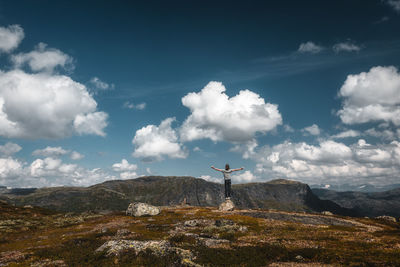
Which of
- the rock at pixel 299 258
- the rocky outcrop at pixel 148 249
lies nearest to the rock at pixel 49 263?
the rocky outcrop at pixel 148 249

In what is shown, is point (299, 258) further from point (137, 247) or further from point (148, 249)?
point (137, 247)

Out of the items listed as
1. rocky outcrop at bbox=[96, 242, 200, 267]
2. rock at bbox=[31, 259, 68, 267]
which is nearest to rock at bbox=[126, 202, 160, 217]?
rock at bbox=[31, 259, 68, 267]

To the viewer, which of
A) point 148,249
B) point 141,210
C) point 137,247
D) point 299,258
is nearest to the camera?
point 299,258

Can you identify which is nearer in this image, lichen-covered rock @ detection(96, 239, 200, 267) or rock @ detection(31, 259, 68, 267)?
lichen-covered rock @ detection(96, 239, 200, 267)

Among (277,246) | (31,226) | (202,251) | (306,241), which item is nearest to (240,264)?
(202,251)

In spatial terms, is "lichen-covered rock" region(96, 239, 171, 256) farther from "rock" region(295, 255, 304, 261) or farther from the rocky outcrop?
"rock" region(295, 255, 304, 261)

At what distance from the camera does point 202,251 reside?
25578 mm

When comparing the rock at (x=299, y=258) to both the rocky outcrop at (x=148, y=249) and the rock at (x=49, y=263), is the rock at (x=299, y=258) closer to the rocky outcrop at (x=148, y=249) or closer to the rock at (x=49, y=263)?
the rocky outcrop at (x=148, y=249)

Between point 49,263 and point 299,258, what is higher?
point 299,258

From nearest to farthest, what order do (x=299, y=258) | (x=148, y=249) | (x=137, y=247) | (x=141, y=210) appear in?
(x=299, y=258), (x=148, y=249), (x=137, y=247), (x=141, y=210)

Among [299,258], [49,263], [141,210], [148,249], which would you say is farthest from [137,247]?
[141,210]

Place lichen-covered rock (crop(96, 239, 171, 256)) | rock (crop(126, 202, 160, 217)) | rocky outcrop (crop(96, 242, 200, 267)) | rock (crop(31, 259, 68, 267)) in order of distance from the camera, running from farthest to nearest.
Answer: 1. rock (crop(126, 202, 160, 217))
2. rock (crop(31, 259, 68, 267))
3. lichen-covered rock (crop(96, 239, 171, 256))
4. rocky outcrop (crop(96, 242, 200, 267))

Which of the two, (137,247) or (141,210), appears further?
(141,210)

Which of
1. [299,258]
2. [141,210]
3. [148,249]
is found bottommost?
[141,210]
